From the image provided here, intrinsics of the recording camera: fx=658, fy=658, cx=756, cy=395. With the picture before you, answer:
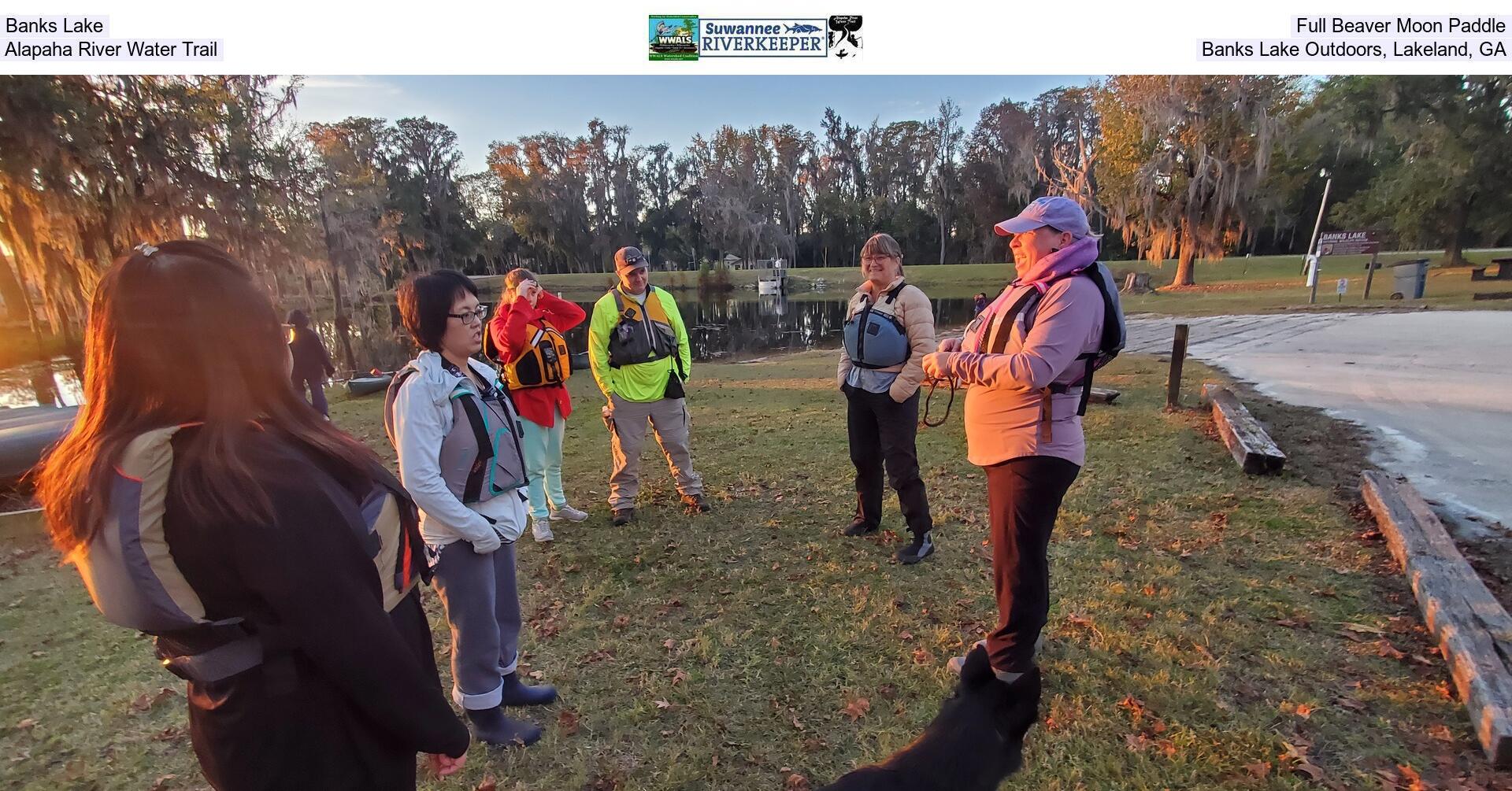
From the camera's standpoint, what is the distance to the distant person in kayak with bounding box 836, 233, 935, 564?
4.17 m

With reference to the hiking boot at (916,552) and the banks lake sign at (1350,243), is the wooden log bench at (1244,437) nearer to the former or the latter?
the hiking boot at (916,552)

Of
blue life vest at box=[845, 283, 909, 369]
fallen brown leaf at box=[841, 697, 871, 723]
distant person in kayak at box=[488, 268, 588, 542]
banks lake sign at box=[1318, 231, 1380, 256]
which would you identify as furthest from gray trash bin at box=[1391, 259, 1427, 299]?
distant person in kayak at box=[488, 268, 588, 542]

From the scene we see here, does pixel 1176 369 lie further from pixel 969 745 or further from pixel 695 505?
pixel 969 745

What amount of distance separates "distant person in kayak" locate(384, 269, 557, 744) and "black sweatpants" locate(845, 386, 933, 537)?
2.35m

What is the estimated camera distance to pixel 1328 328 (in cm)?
1452

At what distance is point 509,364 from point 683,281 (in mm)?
54953

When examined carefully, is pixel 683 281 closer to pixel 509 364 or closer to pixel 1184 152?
pixel 1184 152

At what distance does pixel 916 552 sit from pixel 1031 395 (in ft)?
6.73

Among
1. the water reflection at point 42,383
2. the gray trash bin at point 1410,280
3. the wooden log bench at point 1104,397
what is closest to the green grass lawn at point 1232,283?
the gray trash bin at point 1410,280

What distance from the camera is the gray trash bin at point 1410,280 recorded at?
19.2 meters

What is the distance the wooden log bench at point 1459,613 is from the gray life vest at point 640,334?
4.64 m

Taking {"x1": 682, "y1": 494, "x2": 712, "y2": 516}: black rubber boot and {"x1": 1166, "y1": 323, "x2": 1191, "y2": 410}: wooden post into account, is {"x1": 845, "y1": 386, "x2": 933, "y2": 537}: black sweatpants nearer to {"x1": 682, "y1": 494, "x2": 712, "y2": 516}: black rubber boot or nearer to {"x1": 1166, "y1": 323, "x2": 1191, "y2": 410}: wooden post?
{"x1": 682, "y1": 494, "x2": 712, "y2": 516}: black rubber boot
